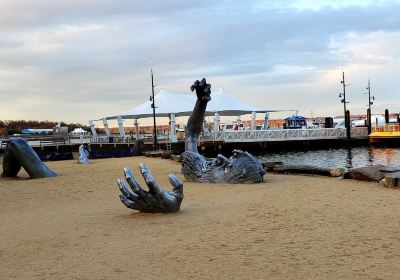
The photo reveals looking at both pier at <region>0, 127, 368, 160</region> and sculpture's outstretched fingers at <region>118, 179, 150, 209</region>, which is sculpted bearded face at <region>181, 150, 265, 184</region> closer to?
sculpture's outstretched fingers at <region>118, 179, 150, 209</region>

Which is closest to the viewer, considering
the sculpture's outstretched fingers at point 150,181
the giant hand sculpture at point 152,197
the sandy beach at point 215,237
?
the sandy beach at point 215,237

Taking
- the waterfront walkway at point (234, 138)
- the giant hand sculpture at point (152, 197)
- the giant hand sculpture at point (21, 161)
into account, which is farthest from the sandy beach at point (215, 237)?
the waterfront walkway at point (234, 138)

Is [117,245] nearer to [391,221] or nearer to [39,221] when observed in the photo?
[39,221]

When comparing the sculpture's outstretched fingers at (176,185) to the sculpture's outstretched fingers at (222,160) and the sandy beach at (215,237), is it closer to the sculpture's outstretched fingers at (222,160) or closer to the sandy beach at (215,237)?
the sandy beach at (215,237)

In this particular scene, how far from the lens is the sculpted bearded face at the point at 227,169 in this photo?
14438 millimetres

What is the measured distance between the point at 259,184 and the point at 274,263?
857 cm

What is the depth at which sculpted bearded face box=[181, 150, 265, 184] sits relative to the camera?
14.4 metres

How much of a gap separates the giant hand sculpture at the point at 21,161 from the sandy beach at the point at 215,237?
6.28 meters

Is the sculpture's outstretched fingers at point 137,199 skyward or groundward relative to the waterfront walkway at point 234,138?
groundward

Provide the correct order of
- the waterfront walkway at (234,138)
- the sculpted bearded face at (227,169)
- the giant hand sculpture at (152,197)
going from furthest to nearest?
the waterfront walkway at (234,138), the sculpted bearded face at (227,169), the giant hand sculpture at (152,197)

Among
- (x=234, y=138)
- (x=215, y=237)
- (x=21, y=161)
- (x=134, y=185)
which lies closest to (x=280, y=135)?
(x=234, y=138)

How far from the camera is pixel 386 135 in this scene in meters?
51.5

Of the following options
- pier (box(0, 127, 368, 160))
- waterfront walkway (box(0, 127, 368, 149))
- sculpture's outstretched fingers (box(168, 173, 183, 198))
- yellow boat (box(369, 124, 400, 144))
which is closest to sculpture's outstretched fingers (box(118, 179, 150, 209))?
sculpture's outstretched fingers (box(168, 173, 183, 198))

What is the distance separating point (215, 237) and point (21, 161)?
1337cm
